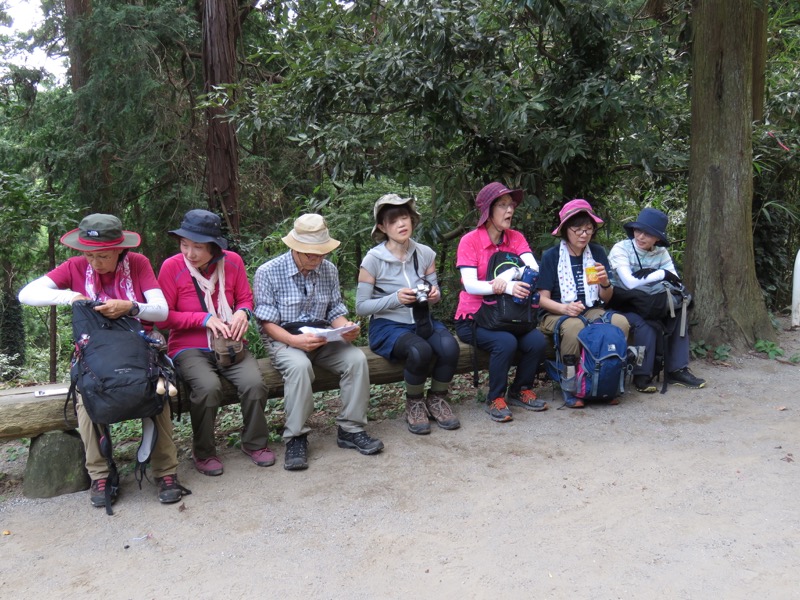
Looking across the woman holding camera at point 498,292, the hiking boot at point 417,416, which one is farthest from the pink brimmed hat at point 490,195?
the hiking boot at point 417,416

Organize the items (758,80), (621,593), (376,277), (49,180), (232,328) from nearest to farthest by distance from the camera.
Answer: (621,593) < (232,328) < (376,277) < (758,80) < (49,180)

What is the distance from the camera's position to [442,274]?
8172 millimetres

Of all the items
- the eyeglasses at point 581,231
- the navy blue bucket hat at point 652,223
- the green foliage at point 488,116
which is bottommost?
the eyeglasses at point 581,231

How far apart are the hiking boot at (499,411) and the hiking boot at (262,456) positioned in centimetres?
167

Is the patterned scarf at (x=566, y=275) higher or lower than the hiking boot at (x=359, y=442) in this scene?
higher

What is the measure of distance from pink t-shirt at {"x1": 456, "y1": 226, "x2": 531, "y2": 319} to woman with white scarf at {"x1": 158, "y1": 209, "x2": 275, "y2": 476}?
67.4 inches

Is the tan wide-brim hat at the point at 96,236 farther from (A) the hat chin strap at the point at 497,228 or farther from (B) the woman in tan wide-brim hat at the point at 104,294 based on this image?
(A) the hat chin strap at the point at 497,228

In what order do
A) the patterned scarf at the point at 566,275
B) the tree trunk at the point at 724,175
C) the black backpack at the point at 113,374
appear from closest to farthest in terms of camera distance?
the black backpack at the point at 113,374, the patterned scarf at the point at 566,275, the tree trunk at the point at 724,175

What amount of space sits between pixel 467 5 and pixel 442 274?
3.27 m

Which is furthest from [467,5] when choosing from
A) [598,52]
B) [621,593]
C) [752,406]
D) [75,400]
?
[621,593]

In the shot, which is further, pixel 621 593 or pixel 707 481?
pixel 707 481

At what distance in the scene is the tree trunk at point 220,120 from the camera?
10.6 meters

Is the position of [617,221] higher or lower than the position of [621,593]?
higher

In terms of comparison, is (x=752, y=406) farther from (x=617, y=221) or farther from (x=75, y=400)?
(x=75, y=400)
